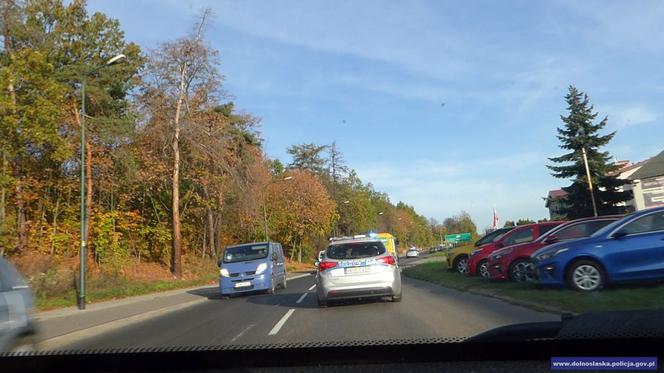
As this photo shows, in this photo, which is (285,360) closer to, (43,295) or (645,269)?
(645,269)

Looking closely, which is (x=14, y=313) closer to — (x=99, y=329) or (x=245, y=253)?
(x=99, y=329)

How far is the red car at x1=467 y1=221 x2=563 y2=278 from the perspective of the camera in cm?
1650

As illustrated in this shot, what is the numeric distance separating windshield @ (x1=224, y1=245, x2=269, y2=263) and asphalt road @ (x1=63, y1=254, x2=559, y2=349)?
626 cm

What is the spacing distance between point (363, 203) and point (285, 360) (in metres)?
86.7

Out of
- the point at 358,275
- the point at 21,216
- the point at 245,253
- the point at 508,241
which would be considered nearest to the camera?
the point at 358,275

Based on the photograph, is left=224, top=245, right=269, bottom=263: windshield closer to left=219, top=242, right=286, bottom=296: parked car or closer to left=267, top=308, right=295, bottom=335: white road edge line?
left=219, top=242, right=286, bottom=296: parked car

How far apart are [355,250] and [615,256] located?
529cm

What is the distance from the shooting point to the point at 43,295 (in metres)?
21.4

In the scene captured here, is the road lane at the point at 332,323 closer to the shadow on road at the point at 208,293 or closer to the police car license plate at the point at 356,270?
the police car license plate at the point at 356,270

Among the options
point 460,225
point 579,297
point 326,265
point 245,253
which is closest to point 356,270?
point 326,265

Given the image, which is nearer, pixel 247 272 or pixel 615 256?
pixel 615 256

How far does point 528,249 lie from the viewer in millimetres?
14062

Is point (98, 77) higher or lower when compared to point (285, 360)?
higher

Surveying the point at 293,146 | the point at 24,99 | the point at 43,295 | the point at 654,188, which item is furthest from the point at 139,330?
the point at 293,146
